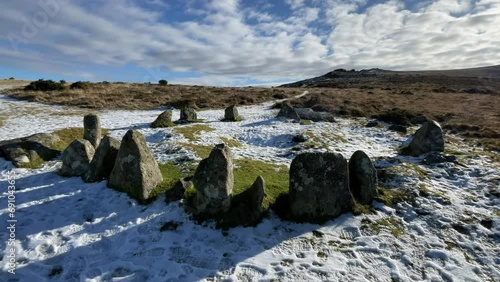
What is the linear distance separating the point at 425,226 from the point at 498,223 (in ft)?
8.12

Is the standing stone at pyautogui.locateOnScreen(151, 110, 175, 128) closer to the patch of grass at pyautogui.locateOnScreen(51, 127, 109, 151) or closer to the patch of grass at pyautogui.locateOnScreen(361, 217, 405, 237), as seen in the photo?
the patch of grass at pyautogui.locateOnScreen(51, 127, 109, 151)

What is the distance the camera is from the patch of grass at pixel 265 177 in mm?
11116

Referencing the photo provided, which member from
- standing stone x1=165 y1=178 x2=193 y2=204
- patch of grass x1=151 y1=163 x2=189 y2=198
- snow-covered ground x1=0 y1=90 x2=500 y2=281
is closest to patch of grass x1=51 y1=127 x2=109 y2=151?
snow-covered ground x1=0 y1=90 x2=500 y2=281

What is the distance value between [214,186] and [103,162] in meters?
5.37

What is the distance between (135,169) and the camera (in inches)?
428

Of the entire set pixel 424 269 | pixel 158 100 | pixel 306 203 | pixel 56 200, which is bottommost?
pixel 424 269

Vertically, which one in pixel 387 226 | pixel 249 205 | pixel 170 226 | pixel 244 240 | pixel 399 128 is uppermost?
pixel 249 205

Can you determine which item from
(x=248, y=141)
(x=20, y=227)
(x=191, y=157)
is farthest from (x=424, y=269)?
(x=248, y=141)

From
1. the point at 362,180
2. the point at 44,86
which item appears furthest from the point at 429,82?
the point at 362,180

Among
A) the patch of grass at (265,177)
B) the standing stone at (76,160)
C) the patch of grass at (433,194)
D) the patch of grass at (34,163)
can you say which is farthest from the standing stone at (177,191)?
the patch of grass at (433,194)

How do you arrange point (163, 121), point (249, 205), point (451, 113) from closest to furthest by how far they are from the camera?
1. point (249, 205)
2. point (163, 121)
3. point (451, 113)

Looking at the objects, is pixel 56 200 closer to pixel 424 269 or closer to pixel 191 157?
pixel 191 157

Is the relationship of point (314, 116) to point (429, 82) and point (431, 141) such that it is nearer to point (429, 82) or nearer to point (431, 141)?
point (431, 141)

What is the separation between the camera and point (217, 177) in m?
9.76
